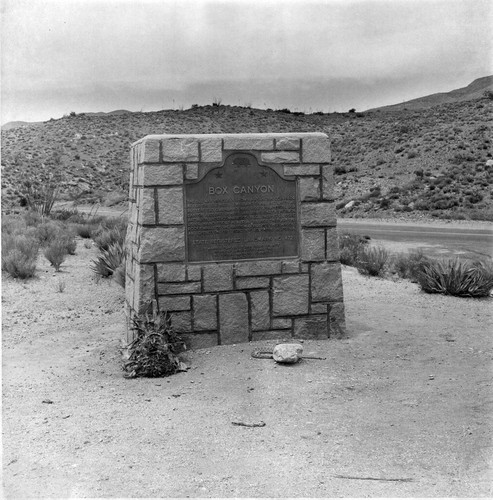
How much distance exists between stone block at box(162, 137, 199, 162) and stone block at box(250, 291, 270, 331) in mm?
1551

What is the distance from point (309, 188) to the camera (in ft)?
23.9

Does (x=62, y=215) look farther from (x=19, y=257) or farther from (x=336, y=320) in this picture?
(x=336, y=320)

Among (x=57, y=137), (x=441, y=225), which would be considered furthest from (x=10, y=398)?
(x=57, y=137)

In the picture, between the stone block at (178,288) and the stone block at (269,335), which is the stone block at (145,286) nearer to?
the stone block at (178,288)

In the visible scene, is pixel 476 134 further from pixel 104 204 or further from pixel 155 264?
pixel 155 264

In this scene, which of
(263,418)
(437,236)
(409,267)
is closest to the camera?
(263,418)

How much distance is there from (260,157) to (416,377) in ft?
8.72

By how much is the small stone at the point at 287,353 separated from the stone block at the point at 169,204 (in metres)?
1.64

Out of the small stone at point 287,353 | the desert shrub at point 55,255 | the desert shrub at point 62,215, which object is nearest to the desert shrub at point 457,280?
the small stone at point 287,353

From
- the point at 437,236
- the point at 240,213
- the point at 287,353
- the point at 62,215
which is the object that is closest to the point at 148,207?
the point at 240,213

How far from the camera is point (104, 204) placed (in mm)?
38625

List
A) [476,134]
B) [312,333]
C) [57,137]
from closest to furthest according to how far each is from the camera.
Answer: [312,333], [476,134], [57,137]

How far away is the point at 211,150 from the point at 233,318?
1.74 metres

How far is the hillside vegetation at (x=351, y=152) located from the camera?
32.7 metres
